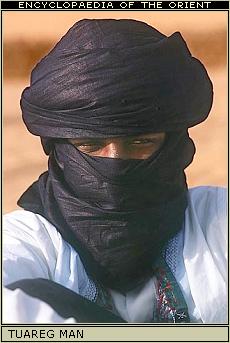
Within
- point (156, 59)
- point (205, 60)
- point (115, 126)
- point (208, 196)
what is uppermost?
point (205, 60)

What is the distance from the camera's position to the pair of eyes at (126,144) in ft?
8.72

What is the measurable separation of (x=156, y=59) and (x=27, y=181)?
2842mm

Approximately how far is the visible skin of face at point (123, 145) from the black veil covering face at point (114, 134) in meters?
0.02

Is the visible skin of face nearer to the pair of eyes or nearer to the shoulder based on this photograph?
the pair of eyes

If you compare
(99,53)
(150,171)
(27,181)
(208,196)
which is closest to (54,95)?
(99,53)

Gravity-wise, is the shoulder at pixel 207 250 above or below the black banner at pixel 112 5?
below

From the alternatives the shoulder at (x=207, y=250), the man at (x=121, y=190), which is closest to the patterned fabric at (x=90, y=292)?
the man at (x=121, y=190)

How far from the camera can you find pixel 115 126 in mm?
2633

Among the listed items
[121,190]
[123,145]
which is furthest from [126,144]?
[121,190]

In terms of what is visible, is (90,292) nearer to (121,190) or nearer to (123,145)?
(121,190)

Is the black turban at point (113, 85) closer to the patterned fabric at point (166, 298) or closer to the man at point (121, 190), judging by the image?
the man at point (121, 190)

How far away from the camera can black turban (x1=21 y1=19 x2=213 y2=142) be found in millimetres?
2631

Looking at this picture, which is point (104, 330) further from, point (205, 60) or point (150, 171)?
point (205, 60)

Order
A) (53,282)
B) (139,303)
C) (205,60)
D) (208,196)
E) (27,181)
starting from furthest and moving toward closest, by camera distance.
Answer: (27,181), (205,60), (208,196), (139,303), (53,282)
